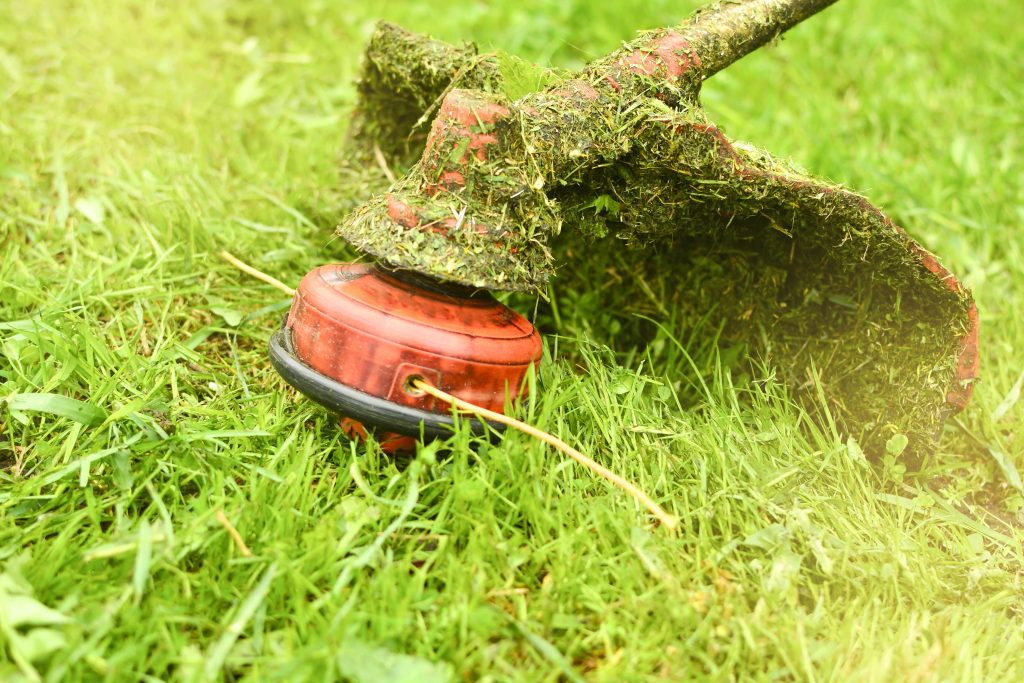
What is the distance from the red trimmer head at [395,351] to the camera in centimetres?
187

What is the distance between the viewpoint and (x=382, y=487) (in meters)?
2.02

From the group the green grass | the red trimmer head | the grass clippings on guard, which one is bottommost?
the green grass

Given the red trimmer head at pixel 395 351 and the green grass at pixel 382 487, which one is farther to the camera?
the red trimmer head at pixel 395 351

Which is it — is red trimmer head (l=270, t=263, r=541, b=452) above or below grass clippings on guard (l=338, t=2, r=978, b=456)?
below

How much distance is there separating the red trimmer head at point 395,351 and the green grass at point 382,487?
12 cm

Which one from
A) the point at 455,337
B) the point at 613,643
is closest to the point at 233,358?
the point at 455,337

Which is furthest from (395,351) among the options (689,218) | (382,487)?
(689,218)

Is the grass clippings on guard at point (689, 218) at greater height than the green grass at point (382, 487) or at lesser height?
greater

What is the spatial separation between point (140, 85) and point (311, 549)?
269cm

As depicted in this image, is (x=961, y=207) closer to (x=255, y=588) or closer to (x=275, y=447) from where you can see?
(x=275, y=447)

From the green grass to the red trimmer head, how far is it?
0.40 ft

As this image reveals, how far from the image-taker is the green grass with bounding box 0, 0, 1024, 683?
5.31 ft

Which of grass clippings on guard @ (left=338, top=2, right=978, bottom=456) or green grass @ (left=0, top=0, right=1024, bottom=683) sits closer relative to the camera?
green grass @ (left=0, top=0, right=1024, bottom=683)

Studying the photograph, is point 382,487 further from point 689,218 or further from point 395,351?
point 689,218
